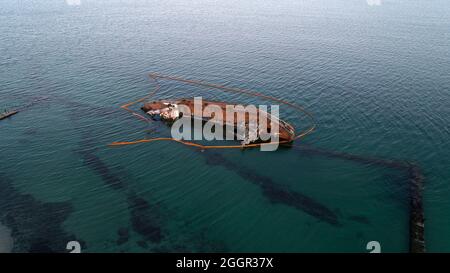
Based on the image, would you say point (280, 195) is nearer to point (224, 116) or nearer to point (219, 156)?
point (219, 156)

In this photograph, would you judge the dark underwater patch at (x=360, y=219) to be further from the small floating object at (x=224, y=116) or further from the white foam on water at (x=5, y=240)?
the white foam on water at (x=5, y=240)

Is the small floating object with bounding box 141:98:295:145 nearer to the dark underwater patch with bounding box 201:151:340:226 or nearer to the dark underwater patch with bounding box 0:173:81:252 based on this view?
the dark underwater patch with bounding box 201:151:340:226

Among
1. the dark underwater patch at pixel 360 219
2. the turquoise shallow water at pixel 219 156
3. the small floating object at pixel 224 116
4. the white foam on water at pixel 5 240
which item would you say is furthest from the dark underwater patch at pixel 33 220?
the dark underwater patch at pixel 360 219

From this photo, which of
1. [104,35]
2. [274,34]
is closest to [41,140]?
[104,35]

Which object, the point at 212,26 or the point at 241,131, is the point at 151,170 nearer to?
the point at 241,131

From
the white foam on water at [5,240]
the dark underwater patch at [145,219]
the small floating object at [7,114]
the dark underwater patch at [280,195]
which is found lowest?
the white foam on water at [5,240]

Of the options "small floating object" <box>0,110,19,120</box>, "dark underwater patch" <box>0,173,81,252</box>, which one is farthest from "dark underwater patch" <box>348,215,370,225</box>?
"small floating object" <box>0,110,19,120</box>

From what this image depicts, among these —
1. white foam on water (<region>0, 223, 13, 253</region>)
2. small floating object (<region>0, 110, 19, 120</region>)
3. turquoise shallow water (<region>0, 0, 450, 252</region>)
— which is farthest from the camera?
small floating object (<region>0, 110, 19, 120</region>)
